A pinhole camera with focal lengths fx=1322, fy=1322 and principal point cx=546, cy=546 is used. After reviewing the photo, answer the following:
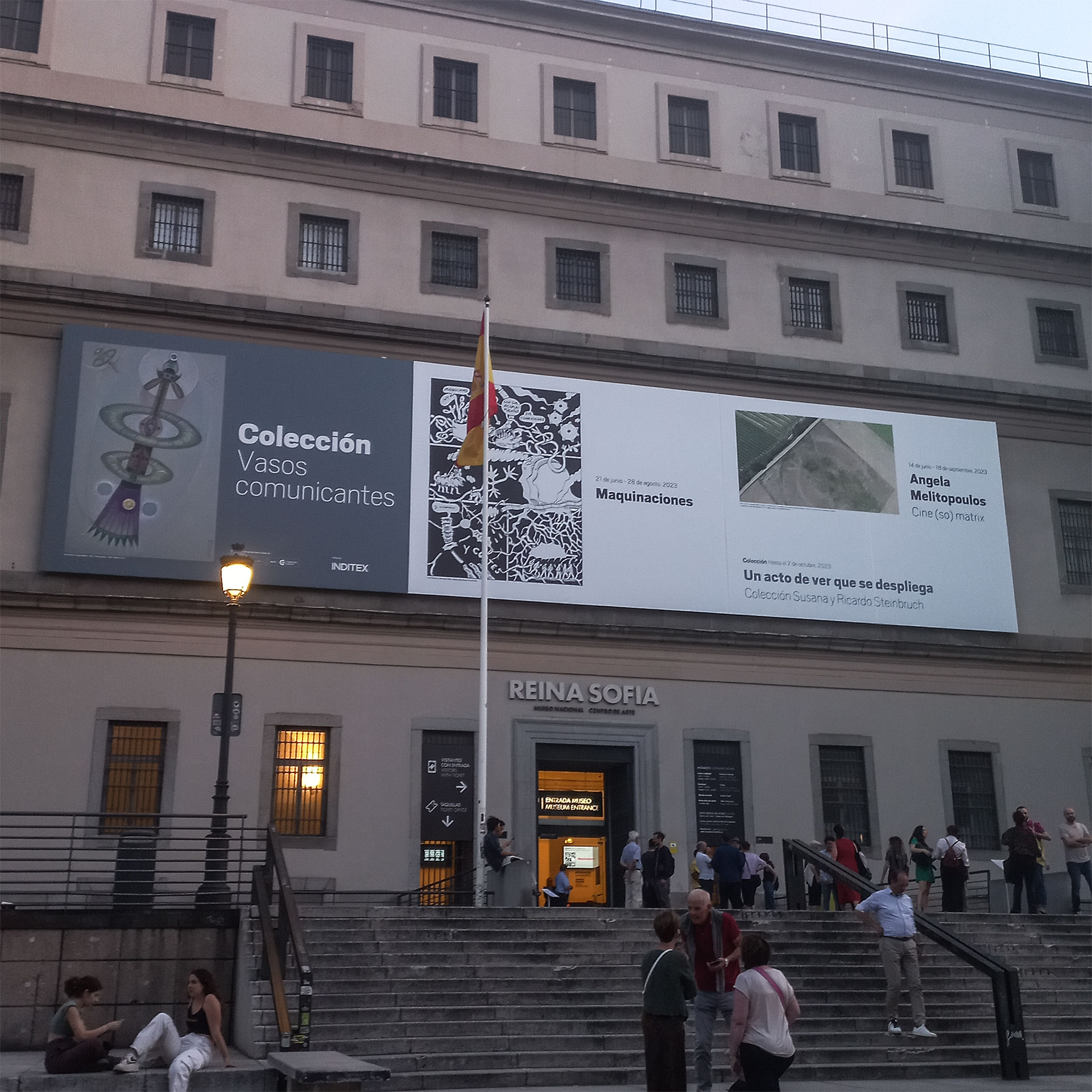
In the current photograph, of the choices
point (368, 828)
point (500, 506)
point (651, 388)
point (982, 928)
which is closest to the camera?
point (982, 928)

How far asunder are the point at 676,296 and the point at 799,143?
5203 millimetres

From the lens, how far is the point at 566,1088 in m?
13.3

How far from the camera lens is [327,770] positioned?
23.7 meters

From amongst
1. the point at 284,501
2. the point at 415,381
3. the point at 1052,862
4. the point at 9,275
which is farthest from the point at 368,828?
the point at 1052,862

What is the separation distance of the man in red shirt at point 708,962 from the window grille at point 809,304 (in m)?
19.8

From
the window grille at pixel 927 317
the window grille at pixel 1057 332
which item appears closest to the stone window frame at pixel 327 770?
the window grille at pixel 927 317

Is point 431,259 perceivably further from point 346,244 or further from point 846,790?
point 846,790

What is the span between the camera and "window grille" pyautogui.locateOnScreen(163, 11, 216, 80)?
2669 cm

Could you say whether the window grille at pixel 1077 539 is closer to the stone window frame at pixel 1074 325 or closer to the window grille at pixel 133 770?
the stone window frame at pixel 1074 325

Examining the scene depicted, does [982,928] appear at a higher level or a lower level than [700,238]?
lower

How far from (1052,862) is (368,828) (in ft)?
46.6

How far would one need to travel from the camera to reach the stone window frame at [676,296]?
2828cm

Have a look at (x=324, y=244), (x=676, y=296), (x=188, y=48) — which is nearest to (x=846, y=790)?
(x=676, y=296)

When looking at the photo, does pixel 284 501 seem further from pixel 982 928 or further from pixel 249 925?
pixel 982 928
